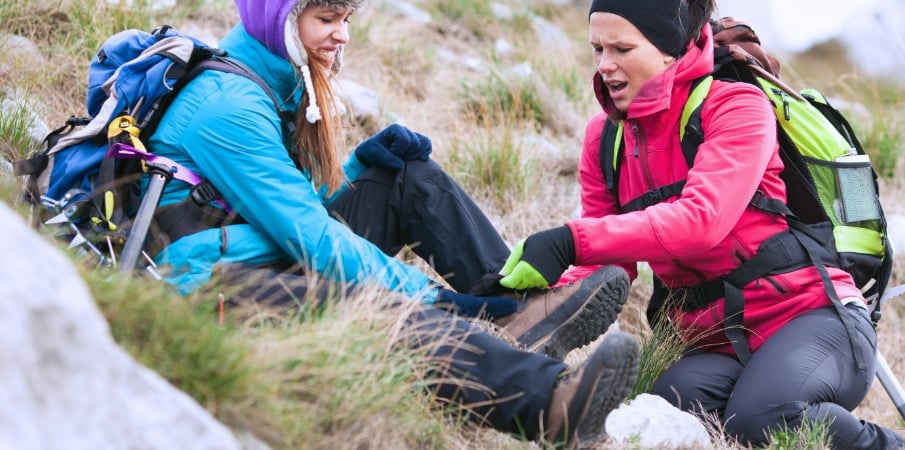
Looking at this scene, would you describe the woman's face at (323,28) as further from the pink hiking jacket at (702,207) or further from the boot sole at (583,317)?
the boot sole at (583,317)

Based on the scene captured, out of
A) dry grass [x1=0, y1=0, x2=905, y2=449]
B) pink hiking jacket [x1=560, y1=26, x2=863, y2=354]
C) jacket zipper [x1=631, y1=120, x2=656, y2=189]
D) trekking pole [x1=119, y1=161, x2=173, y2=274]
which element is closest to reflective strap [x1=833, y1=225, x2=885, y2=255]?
pink hiking jacket [x1=560, y1=26, x2=863, y2=354]

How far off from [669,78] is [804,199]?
74cm

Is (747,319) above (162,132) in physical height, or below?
below

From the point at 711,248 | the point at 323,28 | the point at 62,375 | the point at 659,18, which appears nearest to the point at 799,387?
the point at 711,248

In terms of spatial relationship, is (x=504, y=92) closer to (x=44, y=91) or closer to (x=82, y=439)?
(x=44, y=91)

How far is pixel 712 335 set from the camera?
12.9 feet

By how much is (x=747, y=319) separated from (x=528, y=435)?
1.34 metres

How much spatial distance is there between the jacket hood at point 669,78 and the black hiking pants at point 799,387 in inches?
39.6

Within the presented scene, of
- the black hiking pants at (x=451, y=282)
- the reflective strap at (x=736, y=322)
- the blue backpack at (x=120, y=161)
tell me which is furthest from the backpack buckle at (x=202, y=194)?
the reflective strap at (x=736, y=322)

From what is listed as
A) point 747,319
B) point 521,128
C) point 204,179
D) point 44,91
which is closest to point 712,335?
point 747,319

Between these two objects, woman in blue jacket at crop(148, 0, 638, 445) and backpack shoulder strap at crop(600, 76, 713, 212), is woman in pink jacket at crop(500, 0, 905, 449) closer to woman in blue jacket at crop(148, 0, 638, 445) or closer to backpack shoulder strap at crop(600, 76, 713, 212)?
backpack shoulder strap at crop(600, 76, 713, 212)

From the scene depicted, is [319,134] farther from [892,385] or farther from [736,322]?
[892,385]

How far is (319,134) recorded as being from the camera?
140 inches

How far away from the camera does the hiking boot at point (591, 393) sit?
8.76ft
